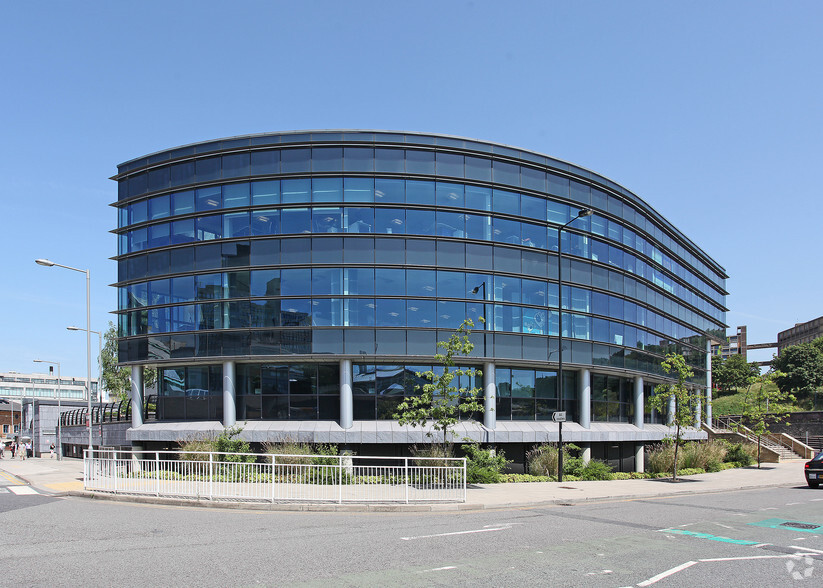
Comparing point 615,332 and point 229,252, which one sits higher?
point 229,252

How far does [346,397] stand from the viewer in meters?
31.9

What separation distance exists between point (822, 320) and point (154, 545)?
525 feet

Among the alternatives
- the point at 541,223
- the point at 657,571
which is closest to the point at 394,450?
the point at 541,223

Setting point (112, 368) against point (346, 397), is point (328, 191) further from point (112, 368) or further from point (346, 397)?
point (112, 368)

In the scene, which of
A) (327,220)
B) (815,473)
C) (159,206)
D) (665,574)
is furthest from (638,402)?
(665,574)

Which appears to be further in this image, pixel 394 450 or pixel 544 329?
pixel 544 329

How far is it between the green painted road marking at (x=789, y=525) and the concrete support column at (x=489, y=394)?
18.4 metres

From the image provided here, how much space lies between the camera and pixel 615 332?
3881 cm

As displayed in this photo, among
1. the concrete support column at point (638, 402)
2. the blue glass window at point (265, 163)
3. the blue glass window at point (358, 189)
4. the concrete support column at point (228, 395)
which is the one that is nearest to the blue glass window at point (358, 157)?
the blue glass window at point (358, 189)

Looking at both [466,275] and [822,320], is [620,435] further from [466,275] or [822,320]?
[822,320]

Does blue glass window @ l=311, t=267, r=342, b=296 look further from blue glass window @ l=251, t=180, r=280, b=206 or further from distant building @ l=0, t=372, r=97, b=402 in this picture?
distant building @ l=0, t=372, r=97, b=402

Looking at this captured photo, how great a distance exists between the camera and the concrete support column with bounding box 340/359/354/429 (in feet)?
104

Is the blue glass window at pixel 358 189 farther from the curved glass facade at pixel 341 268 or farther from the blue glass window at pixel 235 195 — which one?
the blue glass window at pixel 235 195

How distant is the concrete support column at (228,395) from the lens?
33.0 m
